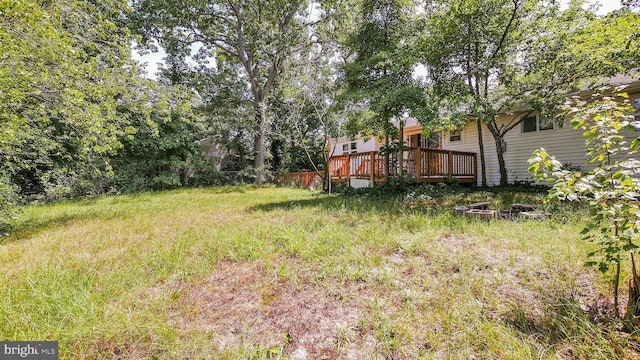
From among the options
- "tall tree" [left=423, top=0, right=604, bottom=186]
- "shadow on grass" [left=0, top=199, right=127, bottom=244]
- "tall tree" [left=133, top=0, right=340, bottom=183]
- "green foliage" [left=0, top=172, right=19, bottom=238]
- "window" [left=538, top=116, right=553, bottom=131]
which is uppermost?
"tall tree" [left=133, top=0, right=340, bottom=183]

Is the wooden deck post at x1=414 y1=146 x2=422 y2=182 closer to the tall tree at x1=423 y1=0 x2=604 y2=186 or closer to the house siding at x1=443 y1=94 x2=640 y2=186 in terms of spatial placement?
the tall tree at x1=423 y1=0 x2=604 y2=186

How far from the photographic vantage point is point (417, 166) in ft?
27.4

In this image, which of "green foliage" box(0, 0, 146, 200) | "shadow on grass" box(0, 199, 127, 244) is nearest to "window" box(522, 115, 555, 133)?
"green foliage" box(0, 0, 146, 200)

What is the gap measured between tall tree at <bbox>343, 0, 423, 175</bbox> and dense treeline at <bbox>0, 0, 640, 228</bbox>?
0.04 meters

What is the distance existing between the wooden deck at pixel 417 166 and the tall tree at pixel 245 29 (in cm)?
682

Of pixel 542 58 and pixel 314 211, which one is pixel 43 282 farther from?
pixel 542 58

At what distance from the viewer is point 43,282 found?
2.48 m

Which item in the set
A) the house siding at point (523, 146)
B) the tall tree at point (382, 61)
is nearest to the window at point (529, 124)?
the house siding at point (523, 146)

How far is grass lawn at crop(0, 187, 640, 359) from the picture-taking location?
164 centimetres

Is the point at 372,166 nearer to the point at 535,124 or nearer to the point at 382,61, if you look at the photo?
the point at 382,61

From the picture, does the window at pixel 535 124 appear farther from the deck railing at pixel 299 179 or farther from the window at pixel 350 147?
the deck railing at pixel 299 179

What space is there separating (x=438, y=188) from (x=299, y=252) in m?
6.27

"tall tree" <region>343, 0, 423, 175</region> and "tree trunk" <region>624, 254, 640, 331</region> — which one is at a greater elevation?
"tall tree" <region>343, 0, 423, 175</region>

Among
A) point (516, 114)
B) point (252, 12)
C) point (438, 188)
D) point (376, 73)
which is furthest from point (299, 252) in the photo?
point (252, 12)
